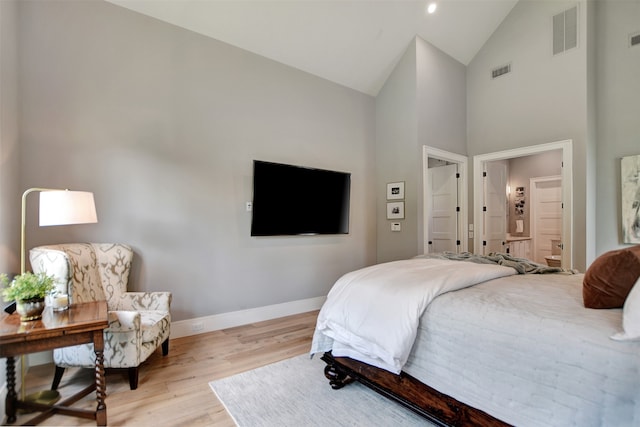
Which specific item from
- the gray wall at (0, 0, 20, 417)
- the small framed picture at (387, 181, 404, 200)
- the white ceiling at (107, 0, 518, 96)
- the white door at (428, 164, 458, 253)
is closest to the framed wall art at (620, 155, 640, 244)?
the white door at (428, 164, 458, 253)

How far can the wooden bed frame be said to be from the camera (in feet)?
5.20

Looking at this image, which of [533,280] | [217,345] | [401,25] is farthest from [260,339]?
[401,25]

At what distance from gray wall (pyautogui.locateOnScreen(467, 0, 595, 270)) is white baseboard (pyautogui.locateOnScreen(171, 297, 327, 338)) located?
3588 mm

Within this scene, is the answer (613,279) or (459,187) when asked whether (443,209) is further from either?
(613,279)

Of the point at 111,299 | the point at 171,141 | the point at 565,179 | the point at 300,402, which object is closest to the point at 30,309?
the point at 111,299

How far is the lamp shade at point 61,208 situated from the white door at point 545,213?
740 centimetres

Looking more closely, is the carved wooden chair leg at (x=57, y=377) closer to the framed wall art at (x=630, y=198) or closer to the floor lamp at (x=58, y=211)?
the floor lamp at (x=58, y=211)

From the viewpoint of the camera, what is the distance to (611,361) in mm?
1180

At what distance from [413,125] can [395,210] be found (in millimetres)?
1259

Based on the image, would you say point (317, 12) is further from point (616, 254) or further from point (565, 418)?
point (565, 418)

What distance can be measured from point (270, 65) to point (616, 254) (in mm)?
3912

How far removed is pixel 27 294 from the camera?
1.83 meters

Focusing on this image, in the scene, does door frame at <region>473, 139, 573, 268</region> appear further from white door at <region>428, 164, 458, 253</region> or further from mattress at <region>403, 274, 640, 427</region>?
mattress at <region>403, 274, 640, 427</region>

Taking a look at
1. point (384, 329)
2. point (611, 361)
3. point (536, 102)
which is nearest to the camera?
point (611, 361)
